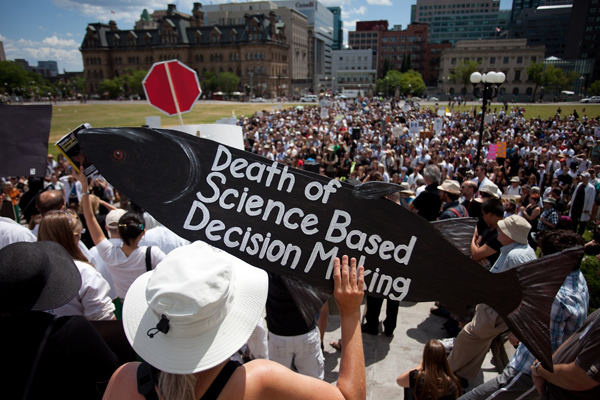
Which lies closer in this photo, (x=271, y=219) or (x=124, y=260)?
(x=271, y=219)

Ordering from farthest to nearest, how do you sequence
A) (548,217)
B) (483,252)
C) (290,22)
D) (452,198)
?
1. (290,22)
2. (548,217)
3. (452,198)
4. (483,252)

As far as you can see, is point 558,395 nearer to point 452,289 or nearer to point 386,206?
point 452,289

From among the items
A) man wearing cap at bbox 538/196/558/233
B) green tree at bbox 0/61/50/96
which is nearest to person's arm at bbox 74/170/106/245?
man wearing cap at bbox 538/196/558/233

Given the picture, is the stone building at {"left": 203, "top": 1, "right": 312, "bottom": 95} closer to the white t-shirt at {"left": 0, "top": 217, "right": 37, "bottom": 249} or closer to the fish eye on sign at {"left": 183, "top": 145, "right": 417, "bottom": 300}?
the white t-shirt at {"left": 0, "top": 217, "right": 37, "bottom": 249}

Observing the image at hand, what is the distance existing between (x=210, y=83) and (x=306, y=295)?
90.5 meters

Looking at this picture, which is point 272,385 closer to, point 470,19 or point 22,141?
point 22,141

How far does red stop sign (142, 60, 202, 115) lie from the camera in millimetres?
4332

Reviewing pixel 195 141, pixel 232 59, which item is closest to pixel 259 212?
pixel 195 141

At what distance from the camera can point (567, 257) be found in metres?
1.90

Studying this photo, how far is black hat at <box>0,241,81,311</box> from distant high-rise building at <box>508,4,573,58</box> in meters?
156

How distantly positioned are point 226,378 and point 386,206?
112 centimetres

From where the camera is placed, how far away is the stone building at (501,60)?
269ft

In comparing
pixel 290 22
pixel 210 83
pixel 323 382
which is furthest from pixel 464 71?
pixel 323 382

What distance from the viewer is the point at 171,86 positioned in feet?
13.9
